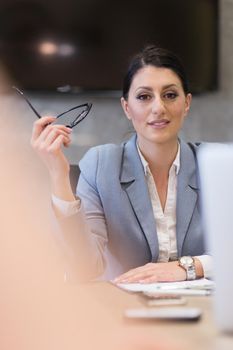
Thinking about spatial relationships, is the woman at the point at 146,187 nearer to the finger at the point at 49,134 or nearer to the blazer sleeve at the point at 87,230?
the blazer sleeve at the point at 87,230

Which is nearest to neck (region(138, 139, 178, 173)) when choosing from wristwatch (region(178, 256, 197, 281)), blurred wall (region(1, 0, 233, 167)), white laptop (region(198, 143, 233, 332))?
wristwatch (region(178, 256, 197, 281))

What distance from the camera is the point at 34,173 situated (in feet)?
5.25

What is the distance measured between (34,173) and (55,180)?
173mm

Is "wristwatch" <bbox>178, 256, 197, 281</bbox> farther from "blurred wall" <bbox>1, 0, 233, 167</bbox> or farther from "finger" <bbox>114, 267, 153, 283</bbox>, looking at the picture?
"blurred wall" <bbox>1, 0, 233, 167</bbox>

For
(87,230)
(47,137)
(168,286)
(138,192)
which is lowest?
(168,286)

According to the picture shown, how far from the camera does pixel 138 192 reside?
5.47 feet

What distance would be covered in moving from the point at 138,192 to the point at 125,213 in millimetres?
69

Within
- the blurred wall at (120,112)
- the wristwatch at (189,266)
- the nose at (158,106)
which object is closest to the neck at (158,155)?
the nose at (158,106)

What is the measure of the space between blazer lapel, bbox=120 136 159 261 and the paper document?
11.1 inches

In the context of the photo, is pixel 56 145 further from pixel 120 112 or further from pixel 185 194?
pixel 120 112

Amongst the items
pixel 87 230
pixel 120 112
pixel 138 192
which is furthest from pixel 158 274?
pixel 120 112

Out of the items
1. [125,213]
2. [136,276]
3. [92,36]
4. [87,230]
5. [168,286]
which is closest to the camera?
[168,286]

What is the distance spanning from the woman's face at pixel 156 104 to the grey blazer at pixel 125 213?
89 millimetres

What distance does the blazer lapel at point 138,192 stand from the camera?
1.62 metres
